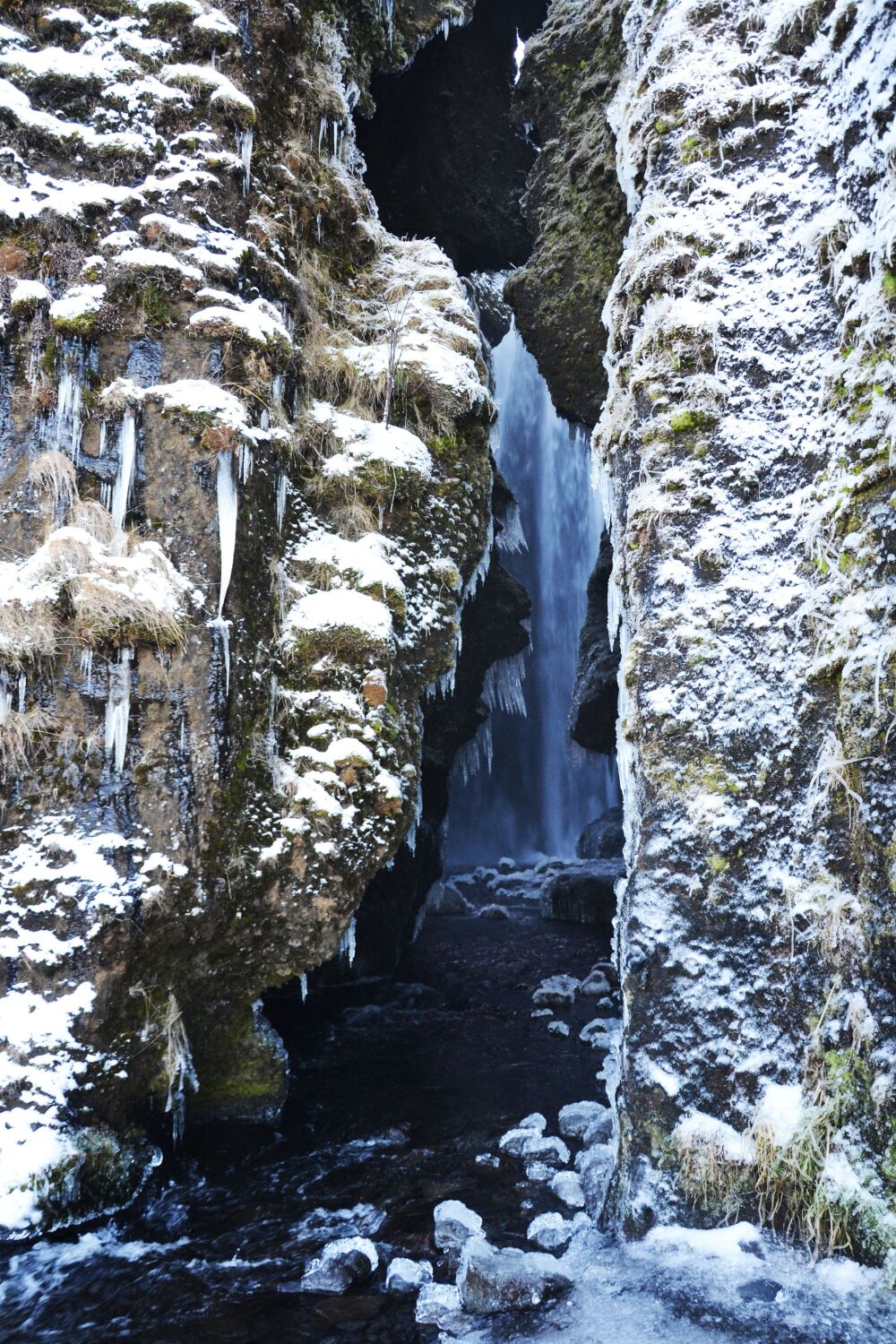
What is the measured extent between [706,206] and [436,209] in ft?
25.7

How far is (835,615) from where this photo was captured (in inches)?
165

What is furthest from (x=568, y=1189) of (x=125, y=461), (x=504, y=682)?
(x=504, y=682)

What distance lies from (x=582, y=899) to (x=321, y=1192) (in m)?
8.67

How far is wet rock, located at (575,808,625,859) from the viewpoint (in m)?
16.4

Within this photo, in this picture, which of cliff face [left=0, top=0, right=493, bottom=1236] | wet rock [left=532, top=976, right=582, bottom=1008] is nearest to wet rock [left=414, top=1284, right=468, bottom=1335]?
cliff face [left=0, top=0, right=493, bottom=1236]

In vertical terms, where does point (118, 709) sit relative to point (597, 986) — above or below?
above

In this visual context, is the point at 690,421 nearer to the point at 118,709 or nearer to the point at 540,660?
the point at 118,709

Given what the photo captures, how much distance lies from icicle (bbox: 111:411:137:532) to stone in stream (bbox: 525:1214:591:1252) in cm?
501

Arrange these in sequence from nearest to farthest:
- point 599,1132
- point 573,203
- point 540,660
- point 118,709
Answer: point 118,709 < point 599,1132 < point 573,203 < point 540,660

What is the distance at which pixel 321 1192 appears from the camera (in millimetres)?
4863

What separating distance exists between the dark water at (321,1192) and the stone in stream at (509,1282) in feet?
0.81

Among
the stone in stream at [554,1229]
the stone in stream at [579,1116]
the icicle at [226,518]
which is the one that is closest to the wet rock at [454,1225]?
Result: the stone in stream at [554,1229]

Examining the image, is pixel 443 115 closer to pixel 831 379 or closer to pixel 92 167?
pixel 92 167

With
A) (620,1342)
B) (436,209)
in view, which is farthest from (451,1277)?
(436,209)
